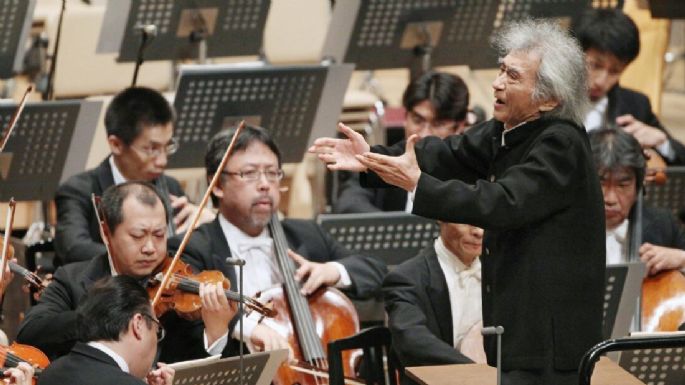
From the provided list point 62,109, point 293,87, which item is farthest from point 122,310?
point 293,87

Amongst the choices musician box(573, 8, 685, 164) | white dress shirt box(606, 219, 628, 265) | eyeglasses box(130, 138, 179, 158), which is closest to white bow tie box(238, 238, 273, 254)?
eyeglasses box(130, 138, 179, 158)

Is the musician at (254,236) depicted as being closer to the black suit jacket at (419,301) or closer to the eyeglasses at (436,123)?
the black suit jacket at (419,301)

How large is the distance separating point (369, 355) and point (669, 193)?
185 cm

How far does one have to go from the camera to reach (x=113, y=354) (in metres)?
3.77

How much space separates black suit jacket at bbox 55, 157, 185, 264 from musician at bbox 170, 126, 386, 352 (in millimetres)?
463

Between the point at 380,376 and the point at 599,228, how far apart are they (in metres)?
1.08

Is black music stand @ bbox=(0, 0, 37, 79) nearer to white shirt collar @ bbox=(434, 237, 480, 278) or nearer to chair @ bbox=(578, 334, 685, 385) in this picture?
white shirt collar @ bbox=(434, 237, 480, 278)

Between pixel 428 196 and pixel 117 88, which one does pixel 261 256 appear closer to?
pixel 428 196

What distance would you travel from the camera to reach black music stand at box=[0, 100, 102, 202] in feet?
17.9

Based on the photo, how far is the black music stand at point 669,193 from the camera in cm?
568

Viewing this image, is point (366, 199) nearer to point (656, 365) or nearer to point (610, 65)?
point (610, 65)

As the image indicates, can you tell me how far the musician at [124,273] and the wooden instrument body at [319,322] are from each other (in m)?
0.22

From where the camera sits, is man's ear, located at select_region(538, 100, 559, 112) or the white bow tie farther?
the white bow tie

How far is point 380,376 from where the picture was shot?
438cm
